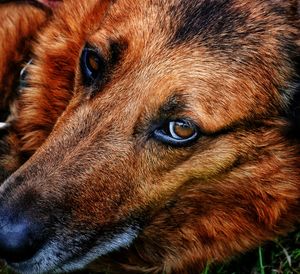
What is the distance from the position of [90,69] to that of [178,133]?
60 centimetres

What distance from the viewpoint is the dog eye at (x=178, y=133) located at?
3.43 m

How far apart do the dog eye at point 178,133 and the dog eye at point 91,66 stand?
44cm

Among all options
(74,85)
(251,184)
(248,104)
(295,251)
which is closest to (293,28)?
(248,104)

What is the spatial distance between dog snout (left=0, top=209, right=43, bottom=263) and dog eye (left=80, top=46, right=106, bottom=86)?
80cm

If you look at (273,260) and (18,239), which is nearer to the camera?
(18,239)

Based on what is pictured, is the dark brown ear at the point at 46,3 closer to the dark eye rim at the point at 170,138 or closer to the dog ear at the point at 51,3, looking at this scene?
the dog ear at the point at 51,3

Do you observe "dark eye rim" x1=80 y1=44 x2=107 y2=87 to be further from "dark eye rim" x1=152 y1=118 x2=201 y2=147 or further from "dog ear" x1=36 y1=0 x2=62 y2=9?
"dog ear" x1=36 y1=0 x2=62 y2=9

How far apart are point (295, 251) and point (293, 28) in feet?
5.26

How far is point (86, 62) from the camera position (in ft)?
12.0

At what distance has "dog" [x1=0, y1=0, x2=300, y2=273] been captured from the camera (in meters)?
3.43

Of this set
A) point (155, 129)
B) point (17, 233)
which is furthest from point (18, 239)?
point (155, 129)

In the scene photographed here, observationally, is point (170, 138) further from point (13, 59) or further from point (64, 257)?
point (13, 59)

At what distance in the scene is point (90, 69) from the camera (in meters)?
3.65

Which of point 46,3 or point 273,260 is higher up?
point 46,3
